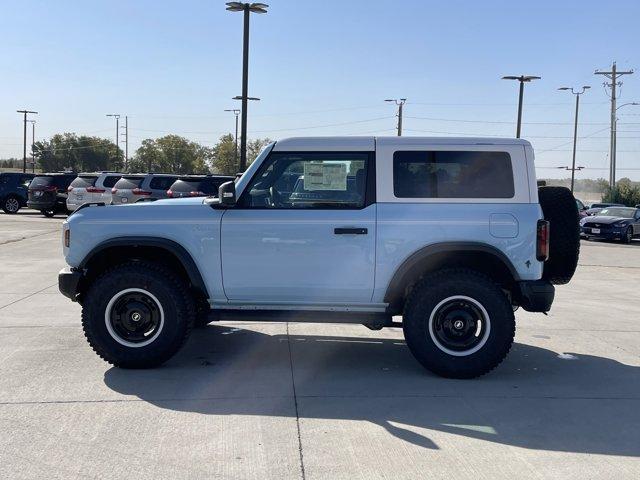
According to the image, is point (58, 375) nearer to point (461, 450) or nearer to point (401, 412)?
point (401, 412)

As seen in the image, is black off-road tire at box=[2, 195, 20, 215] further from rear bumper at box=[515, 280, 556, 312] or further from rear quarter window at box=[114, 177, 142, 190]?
rear bumper at box=[515, 280, 556, 312]

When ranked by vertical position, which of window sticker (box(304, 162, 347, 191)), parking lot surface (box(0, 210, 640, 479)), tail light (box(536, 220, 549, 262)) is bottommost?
parking lot surface (box(0, 210, 640, 479))

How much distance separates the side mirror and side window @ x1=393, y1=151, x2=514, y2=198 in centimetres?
140

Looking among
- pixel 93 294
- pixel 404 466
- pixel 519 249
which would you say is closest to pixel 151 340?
pixel 93 294

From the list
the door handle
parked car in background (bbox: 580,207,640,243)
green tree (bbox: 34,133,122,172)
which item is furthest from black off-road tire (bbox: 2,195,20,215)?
green tree (bbox: 34,133,122,172)

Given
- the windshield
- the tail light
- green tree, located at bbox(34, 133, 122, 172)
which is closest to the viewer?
the tail light

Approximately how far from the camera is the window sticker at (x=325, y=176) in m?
5.90

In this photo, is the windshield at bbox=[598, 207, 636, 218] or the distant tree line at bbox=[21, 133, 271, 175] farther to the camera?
the distant tree line at bbox=[21, 133, 271, 175]

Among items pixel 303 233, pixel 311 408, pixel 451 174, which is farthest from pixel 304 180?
pixel 311 408

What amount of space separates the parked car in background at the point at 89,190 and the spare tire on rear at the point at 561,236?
65.0ft

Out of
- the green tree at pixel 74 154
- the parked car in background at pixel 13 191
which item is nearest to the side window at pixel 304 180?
the parked car in background at pixel 13 191

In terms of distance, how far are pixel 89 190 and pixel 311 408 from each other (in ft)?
68.3

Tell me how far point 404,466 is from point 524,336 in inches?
158

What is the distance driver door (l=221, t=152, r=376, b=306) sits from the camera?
18.8 feet
